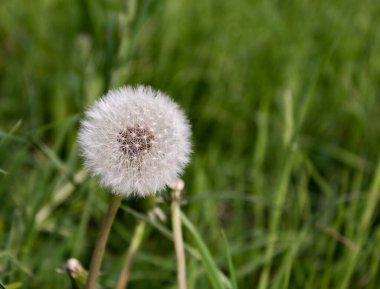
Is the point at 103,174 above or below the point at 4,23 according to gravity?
below

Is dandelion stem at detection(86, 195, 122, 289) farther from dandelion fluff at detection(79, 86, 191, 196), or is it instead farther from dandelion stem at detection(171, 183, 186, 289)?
dandelion stem at detection(171, 183, 186, 289)

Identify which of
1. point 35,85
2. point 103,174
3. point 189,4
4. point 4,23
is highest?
point 189,4

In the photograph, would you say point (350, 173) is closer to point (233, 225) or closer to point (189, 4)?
point (233, 225)

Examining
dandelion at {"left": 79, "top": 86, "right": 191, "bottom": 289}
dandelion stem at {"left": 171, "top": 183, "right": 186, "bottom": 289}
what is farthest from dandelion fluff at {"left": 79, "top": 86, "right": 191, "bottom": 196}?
dandelion stem at {"left": 171, "top": 183, "right": 186, "bottom": 289}

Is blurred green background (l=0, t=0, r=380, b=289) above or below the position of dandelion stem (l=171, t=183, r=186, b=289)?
above

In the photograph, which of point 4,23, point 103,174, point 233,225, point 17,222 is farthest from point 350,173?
point 4,23

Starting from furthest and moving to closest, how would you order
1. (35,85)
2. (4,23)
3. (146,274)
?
(4,23)
(35,85)
(146,274)
